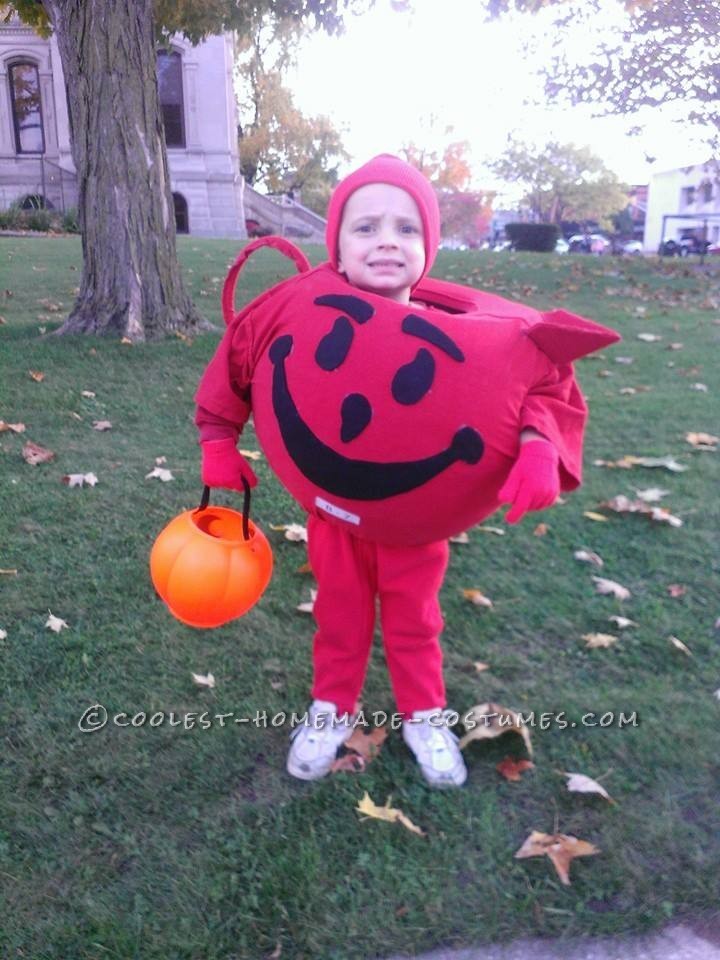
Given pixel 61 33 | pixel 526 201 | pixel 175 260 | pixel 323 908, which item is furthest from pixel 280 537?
pixel 526 201

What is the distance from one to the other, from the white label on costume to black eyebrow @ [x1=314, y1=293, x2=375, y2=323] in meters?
0.47

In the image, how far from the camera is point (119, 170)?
668cm

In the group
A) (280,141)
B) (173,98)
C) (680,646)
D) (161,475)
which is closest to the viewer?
(680,646)

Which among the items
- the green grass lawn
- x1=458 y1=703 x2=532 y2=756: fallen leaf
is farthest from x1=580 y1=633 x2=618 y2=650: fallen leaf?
x1=458 y1=703 x2=532 y2=756: fallen leaf

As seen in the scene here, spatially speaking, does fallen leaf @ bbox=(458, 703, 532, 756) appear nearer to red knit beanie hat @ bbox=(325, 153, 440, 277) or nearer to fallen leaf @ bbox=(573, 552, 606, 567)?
fallen leaf @ bbox=(573, 552, 606, 567)

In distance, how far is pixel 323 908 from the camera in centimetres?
211

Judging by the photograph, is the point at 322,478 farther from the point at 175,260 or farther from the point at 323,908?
the point at 175,260

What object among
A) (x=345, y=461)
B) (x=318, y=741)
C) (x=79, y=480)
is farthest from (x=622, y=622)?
(x=79, y=480)

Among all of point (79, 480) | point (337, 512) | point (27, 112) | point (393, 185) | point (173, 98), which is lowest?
point (79, 480)

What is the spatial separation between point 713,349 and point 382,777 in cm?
636

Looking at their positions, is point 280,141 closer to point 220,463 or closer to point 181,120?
point 181,120

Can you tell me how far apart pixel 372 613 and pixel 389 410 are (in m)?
0.70

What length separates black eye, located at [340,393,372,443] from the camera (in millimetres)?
2129

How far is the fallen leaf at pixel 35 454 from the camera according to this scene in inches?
188
